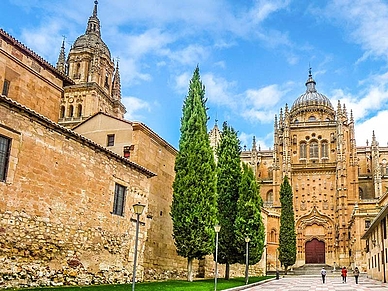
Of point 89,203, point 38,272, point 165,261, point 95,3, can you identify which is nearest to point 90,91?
point 95,3

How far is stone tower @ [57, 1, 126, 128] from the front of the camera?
43.9 meters

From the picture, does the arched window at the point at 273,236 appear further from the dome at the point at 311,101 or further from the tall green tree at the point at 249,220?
the dome at the point at 311,101

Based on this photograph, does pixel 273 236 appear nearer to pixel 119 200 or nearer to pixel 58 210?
pixel 119 200

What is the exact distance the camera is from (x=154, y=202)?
22.4 m

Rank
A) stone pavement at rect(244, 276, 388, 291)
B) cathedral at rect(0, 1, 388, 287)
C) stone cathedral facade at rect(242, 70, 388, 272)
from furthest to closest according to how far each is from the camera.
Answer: stone cathedral facade at rect(242, 70, 388, 272) → stone pavement at rect(244, 276, 388, 291) → cathedral at rect(0, 1, 388, 287)

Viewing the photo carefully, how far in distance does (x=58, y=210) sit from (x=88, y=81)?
32.7m

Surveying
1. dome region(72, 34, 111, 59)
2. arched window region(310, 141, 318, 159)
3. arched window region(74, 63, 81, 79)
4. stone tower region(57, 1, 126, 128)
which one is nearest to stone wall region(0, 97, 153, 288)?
stone tower region(57, 1, 126, 128)

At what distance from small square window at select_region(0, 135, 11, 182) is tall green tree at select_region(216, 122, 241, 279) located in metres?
16.2

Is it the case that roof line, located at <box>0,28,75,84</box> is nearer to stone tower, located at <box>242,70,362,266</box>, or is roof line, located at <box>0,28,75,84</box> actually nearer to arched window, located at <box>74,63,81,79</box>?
arched window, located at <box>74,63,81,79</box>

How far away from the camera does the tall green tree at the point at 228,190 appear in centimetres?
2602

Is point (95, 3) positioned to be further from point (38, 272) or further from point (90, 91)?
point (38, 272)

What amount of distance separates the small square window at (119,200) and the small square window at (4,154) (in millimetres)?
5627

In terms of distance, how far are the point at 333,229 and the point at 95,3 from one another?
4022 cm

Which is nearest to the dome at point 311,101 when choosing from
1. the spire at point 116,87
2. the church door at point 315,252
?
the church door at point 315,252
